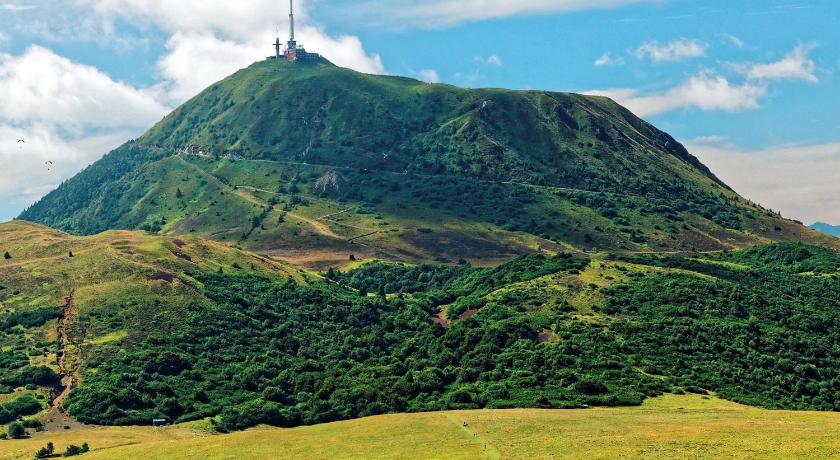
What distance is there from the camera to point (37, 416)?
13875 cm

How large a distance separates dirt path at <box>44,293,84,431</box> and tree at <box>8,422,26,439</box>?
3.90m

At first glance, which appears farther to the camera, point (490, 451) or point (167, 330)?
point (167, 330)

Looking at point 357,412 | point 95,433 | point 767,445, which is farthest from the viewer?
point 357,412

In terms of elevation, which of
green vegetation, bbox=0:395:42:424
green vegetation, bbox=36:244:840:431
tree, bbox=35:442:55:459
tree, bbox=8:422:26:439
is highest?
green vegetation, bbox=36:244:840:431

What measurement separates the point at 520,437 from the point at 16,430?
72.8 m

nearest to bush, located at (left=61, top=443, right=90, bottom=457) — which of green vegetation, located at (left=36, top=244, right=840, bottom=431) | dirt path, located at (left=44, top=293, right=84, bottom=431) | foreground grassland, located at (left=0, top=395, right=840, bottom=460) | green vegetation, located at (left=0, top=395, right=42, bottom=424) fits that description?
foreground grassland, located at (left=0, top=395, right=840, bottom=460)

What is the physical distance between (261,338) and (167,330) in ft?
71.8

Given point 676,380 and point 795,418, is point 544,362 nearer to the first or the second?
point 676,380

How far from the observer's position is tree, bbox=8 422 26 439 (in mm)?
129250

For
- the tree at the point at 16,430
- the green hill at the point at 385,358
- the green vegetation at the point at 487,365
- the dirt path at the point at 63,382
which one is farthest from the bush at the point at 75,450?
the green vegetation at the point at 487,365

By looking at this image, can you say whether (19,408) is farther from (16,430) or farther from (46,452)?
(46,452)

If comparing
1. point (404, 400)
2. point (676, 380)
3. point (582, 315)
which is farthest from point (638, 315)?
point (404, 400)

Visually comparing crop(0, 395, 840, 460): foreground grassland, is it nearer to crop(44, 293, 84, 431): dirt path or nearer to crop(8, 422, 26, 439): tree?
crop(8, 422, 26, 439): tree

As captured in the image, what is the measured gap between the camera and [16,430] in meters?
130
